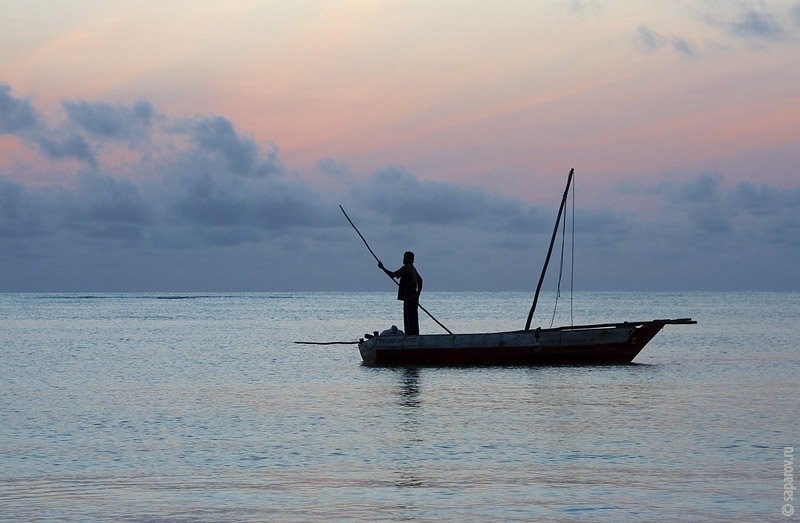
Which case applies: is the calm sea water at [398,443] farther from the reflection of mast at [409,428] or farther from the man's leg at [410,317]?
the man's leg at [410,317]

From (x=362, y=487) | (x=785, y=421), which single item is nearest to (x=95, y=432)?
(x=362, y=487)

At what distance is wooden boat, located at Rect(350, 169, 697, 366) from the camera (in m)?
27.6

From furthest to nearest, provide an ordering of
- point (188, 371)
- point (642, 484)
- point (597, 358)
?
1. point (188, 371)
2. point (597, 358)
3. point (642, 484)

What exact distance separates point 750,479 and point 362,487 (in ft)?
15.7

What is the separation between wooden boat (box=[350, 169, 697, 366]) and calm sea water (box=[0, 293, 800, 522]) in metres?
0.42

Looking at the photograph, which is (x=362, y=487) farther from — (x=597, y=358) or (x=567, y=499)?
(x=597, y=358)

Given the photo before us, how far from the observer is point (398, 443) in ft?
51.1

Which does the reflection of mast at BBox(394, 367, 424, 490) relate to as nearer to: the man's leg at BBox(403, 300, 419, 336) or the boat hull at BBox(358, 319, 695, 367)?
the boat hull at BBox(358, 319, 695, 367)

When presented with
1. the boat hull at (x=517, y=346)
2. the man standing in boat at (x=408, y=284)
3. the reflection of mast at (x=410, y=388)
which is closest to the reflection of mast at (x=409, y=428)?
the reflection of mast at (x=410, y=388)

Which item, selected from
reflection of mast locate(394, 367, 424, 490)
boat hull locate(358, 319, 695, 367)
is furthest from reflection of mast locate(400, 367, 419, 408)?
boat hull locate(358, 319, 695, 367)

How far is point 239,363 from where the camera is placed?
116ft

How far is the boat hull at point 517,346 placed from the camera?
1086 inches

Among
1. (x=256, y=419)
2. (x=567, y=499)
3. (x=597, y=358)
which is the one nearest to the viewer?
(x=567, y=499)

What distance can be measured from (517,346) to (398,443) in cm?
1242
